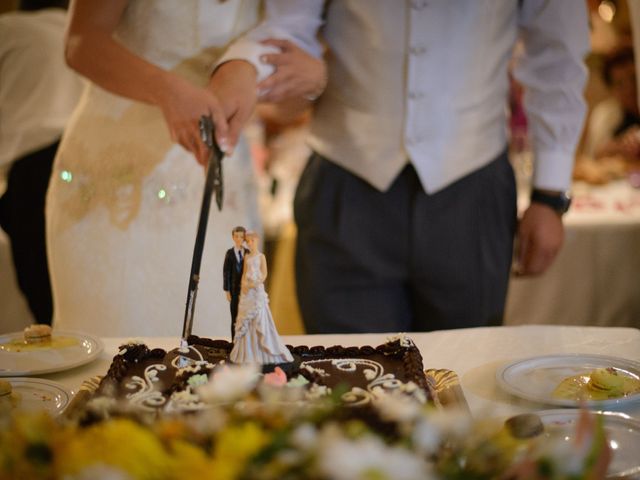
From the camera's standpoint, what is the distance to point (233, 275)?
1151 millimetres

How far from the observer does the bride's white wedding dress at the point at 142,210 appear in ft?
5.59

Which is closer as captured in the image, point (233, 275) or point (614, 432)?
point (614, 432)

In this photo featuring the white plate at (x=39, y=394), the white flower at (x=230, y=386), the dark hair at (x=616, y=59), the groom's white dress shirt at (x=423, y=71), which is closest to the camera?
the white flower at (x=230, y=386)

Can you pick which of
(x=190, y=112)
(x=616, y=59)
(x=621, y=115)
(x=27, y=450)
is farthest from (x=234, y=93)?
(x=621, y=115)

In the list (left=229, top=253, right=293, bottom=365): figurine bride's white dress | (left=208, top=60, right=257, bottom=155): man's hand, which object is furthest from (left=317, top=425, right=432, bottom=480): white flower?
(left=208, top=60, right=257, bottom=155): man's hand

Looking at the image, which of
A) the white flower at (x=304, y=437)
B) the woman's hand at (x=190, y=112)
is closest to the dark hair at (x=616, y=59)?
the woman's hand at (x=190, y=112)

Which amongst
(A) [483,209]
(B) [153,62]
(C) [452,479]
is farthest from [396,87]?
(C) [452,479]

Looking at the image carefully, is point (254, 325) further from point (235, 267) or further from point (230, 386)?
point (230, 386)

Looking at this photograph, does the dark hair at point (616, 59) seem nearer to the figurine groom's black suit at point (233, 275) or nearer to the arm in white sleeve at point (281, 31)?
→ the arm in white sleeve at point (281, 31)

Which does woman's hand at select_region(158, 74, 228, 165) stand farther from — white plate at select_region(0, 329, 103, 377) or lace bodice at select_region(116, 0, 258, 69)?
white plate at select_region(0, 329, 103, 377)

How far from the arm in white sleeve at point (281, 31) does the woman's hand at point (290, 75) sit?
0.02 metres

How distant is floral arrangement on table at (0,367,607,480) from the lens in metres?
0.60

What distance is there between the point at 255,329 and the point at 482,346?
490mm

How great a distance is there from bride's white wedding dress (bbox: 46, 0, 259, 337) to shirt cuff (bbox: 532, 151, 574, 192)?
0.78 m
